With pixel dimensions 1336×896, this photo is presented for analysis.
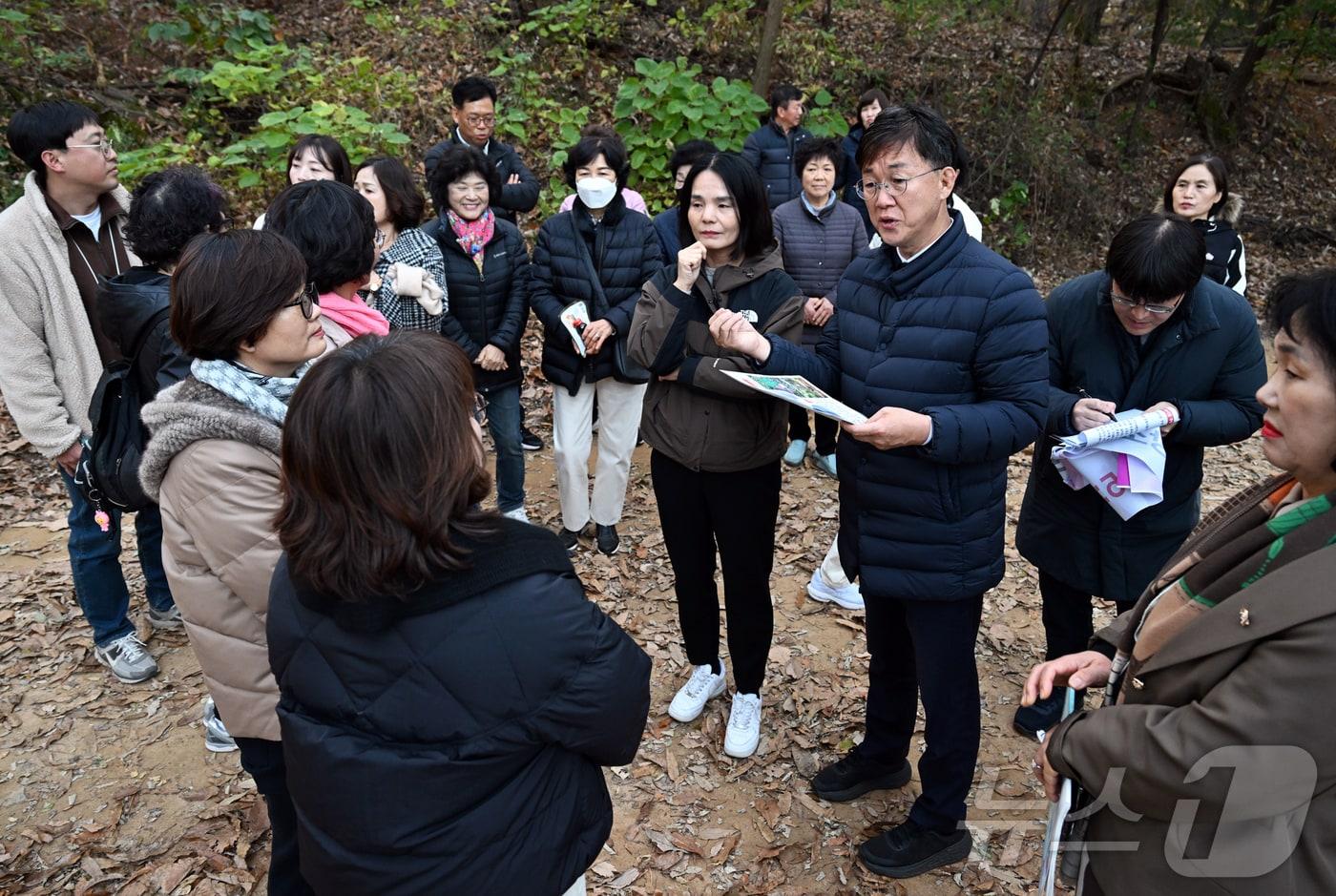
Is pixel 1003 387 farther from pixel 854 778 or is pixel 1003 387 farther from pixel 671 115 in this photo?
pixel 671 115

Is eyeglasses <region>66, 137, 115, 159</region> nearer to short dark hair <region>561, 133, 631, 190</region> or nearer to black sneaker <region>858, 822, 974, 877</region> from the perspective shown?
short dark hair <region>561, 133, 631, 190</region>

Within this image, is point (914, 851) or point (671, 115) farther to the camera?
point (671, 115)

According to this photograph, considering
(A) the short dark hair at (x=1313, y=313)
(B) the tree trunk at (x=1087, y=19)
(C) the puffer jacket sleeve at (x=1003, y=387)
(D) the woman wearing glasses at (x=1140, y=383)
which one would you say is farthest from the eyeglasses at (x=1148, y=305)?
(B) the tree trunk at (x=1087, y=19)

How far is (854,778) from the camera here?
11.7 ft

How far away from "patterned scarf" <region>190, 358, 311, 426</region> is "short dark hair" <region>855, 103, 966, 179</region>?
1.93m

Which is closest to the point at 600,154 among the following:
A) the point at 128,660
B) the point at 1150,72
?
the point at 128,660

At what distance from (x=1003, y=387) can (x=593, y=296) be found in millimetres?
2976

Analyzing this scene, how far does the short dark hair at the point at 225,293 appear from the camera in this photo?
2309mm

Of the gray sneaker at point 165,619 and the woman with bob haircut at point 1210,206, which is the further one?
the woman with bob haircut at point 1210,206

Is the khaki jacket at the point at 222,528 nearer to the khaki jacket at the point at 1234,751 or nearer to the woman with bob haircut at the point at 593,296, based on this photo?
the khaki jacket at the point at 1234,751

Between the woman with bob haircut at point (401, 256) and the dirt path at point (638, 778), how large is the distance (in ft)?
6.32

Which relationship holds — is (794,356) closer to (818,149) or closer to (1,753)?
(818,149)

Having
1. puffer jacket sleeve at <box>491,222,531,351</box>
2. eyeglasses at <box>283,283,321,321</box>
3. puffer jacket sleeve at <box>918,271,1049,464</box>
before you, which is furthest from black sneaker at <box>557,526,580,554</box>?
puffer jacket sleeve at <box>918,271,1049,464</box>

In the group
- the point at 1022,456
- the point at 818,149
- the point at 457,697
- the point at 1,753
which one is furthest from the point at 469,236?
the point at 1022,456
